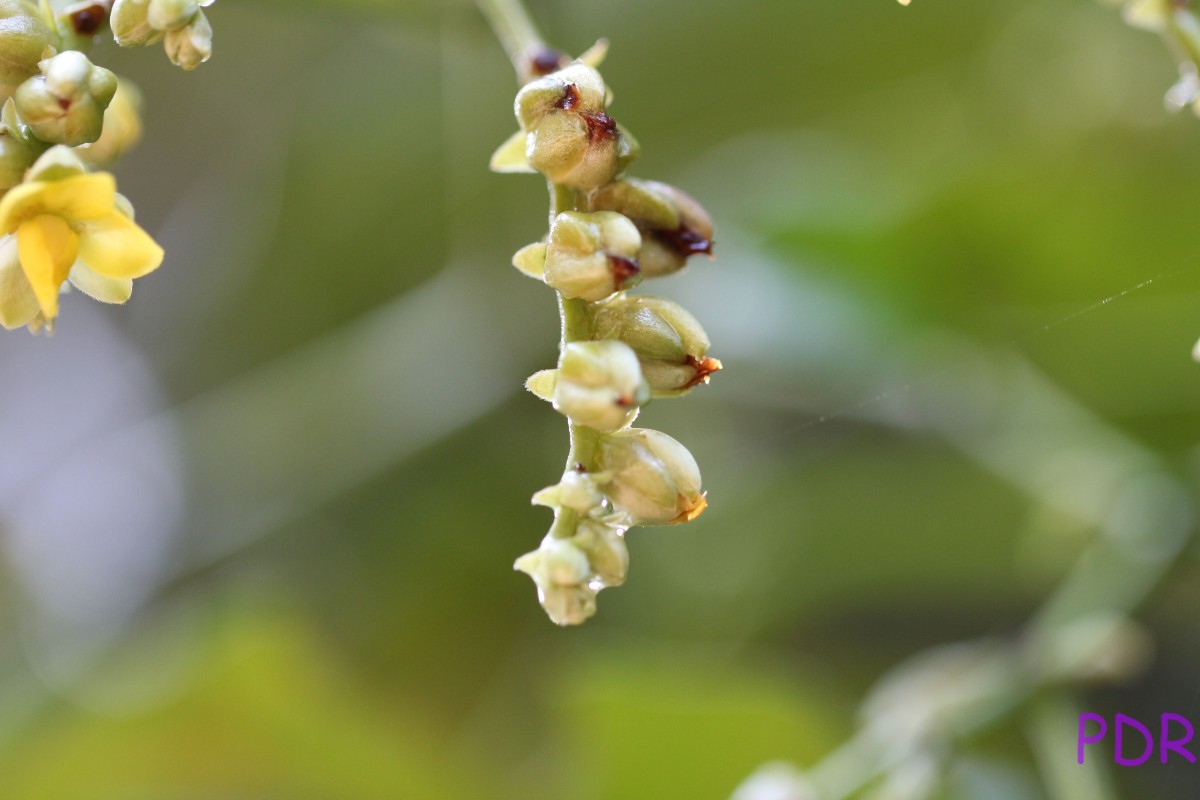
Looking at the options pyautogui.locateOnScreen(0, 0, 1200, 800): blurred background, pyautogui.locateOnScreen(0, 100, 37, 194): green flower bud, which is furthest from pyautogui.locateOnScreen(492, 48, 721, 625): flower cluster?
pyautogui.locateOnScreen(0, 0, 1200, 800): blurred background

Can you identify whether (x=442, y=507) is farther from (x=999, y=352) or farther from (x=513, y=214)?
(x=999, y=352)

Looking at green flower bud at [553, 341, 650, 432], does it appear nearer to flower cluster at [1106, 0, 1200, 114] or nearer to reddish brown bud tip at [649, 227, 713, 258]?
reddish brown bud tip at [649, 227, 713, 258]

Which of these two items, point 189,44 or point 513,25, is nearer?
point 189,44

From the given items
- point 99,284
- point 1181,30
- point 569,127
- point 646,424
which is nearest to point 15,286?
point 99,284

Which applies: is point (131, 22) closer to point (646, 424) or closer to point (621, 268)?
point (621, 268)

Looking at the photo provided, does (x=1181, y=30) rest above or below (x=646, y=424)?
above

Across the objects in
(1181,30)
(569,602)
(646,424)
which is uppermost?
(1181,30)

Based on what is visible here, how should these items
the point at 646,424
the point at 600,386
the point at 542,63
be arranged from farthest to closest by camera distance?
the point at 646,424, the point at 542,63, the point at 600,386

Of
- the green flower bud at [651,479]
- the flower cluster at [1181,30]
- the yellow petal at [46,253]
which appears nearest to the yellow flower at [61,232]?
the yellow petal at [46,253]


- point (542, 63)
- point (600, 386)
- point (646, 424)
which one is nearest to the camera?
point (600, 386)
